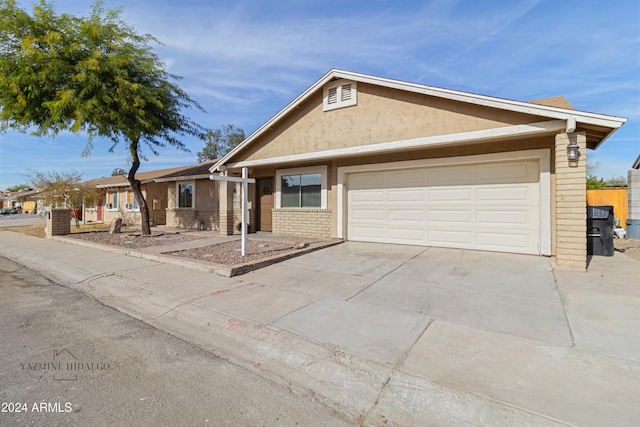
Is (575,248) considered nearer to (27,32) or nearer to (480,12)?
(480,12)

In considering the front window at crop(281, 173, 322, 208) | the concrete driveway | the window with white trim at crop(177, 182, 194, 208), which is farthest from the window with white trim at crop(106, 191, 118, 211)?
the concrete driveway

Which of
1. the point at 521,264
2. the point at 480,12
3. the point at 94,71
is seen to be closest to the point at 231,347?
the point at 521,264

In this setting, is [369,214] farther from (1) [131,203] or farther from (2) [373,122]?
(1) [131,203]

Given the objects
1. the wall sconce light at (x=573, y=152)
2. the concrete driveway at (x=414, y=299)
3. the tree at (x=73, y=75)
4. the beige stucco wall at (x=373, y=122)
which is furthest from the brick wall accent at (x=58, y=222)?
the wall sconce light at (x=573, y=152)

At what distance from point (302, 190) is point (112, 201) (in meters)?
18.3

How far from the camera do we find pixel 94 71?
1101cm

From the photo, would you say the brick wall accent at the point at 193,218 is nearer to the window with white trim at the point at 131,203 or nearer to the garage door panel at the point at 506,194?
the window with white trim at the point at 131,203

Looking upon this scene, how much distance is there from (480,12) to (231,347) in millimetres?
10458

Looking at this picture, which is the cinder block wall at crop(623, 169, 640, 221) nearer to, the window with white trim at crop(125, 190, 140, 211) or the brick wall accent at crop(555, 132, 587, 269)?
the brick wall accent at crop(555, 132, 587, 269)

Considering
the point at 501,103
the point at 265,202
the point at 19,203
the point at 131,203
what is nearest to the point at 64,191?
the point at 131,203

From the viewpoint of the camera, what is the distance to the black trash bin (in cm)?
748

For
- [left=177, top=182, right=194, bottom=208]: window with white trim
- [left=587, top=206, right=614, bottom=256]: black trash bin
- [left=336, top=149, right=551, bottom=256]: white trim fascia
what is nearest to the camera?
[left=336, top=149, right=551, bottom=256]: white trim fascia

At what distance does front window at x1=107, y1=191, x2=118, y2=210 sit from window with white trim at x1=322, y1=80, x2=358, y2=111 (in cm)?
1937

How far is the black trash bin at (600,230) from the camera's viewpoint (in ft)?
24.5
